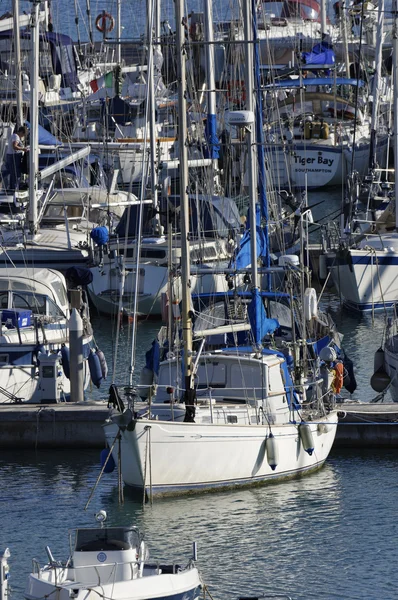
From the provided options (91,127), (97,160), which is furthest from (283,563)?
(91,127)

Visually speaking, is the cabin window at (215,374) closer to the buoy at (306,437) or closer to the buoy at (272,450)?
the buoy at (272,450)

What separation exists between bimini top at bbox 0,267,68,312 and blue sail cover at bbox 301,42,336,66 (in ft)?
133

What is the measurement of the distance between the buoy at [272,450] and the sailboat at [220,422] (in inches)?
0.7

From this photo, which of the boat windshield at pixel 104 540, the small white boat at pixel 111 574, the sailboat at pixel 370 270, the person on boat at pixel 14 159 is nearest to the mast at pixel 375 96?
the sailboat at pixel 370 270

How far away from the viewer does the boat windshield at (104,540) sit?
69.6 feet

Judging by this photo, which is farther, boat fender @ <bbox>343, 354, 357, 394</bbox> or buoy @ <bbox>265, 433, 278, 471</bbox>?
boat fender @ <bbox>343, 354, 357, 394</bbox>

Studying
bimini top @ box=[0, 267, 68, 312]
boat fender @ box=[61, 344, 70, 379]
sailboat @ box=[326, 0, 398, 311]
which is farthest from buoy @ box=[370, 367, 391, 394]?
sailboat @ box=[326, 0, 398, 311]

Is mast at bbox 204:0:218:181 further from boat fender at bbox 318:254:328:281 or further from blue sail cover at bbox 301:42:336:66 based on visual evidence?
blue sail cover at bbox 301:42:336:66

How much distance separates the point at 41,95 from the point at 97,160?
519 inches

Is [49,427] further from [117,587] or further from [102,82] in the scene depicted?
[102,82]

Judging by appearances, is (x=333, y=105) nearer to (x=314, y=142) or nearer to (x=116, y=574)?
(x=314, y=142)

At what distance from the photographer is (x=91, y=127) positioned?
64938 mm

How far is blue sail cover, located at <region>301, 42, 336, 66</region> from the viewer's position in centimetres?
7575

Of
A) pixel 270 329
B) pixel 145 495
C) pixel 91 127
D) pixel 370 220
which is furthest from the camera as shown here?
pixel 91 127
